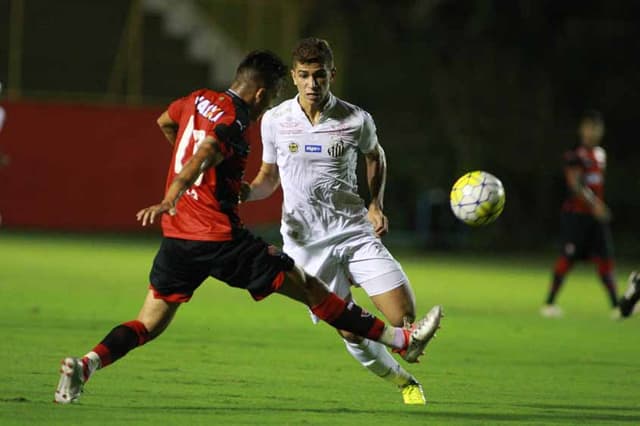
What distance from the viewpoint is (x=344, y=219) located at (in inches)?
314

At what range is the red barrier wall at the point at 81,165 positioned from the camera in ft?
86.2

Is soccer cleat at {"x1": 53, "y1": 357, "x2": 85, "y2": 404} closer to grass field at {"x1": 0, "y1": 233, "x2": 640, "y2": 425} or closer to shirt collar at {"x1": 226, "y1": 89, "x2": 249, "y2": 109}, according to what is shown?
grass field at {"x1": 0, "y1": 233, "x2": 640, "y2": 425}

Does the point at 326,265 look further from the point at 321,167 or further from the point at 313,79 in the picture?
the point at 313,79

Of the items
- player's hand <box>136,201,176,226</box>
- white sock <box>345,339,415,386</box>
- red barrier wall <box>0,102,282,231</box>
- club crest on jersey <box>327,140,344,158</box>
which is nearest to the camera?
player's hand <box>136,201,176,226</box>

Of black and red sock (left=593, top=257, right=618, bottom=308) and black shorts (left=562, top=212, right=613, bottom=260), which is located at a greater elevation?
black shorts (left=562, top=212, right=613, bottom=260)

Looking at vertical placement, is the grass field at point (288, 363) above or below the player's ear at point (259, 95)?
below

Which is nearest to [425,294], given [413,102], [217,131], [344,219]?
[344,219]

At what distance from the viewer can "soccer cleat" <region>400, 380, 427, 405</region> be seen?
7.78 metres

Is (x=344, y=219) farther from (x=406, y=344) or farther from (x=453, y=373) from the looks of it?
(x=453, y=373)

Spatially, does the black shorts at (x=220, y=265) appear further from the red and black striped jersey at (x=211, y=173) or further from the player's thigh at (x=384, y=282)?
the player's thigh at (x=384, y=282)

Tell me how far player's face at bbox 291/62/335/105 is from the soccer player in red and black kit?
0.39m

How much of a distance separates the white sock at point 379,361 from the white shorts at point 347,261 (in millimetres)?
317

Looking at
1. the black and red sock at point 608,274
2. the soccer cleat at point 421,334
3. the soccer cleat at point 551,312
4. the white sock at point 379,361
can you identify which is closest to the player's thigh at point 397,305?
the white sock at point 379,361

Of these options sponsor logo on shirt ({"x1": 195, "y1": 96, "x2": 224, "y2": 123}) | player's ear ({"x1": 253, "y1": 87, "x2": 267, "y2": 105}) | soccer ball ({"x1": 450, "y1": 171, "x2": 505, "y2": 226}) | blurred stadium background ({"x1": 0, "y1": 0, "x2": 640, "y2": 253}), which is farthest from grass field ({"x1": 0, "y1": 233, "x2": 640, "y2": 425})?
blurred stadium background ({"x1": 0, "y1": 0, "x2": 640, "y2": 253})
